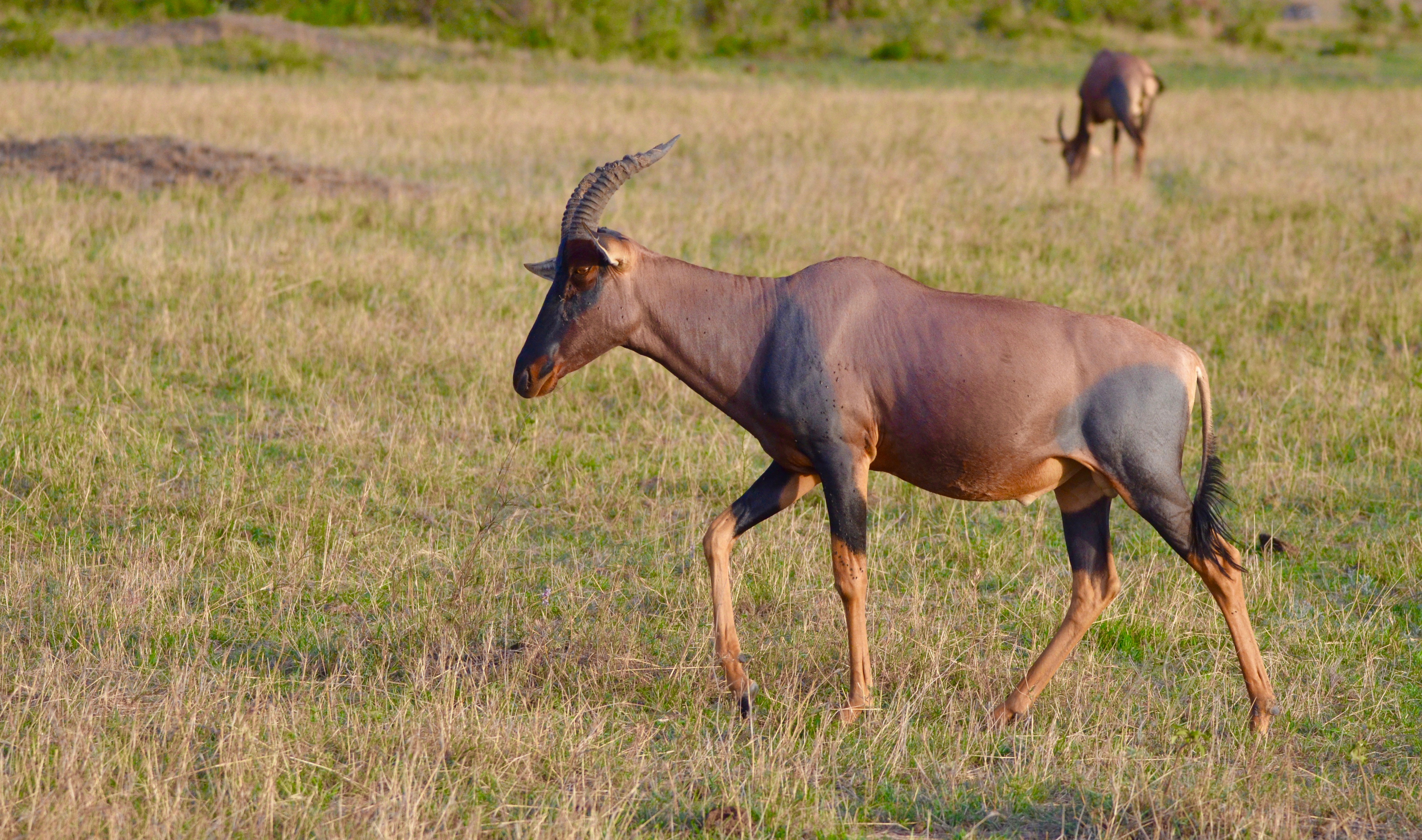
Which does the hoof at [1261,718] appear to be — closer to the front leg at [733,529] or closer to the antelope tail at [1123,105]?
the front leg at [733,529]

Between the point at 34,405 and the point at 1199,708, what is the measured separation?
6732 millimetres

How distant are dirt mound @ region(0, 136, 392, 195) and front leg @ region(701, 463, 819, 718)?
35.5 ft

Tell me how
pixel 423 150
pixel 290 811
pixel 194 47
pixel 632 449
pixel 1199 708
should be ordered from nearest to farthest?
pixel 290 811 → pixel 1199 708 → pixel 632 449 → pixel 423 150 → pixel 194 47

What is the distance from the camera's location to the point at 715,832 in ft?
13.7

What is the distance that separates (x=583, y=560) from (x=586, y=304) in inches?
74.3

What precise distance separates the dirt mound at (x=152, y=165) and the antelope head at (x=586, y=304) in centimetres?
1062

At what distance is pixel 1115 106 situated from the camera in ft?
63.2

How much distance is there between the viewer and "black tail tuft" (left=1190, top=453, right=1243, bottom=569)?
487 centimetres

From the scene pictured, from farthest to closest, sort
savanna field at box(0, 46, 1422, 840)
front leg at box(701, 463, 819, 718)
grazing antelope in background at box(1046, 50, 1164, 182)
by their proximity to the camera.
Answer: grazing antelope in background at box(1046, 50, 1164, 182)
front leg at box(701, 463, 819, 718)
savanna field at box(0, 46, 1422, 840)

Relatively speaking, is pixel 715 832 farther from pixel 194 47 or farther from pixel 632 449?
pixel 194 47

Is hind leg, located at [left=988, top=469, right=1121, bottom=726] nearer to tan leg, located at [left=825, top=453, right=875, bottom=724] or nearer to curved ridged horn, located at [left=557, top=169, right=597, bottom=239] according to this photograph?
tan leg, located at [left=825, top=453, right=875, bottom=724]

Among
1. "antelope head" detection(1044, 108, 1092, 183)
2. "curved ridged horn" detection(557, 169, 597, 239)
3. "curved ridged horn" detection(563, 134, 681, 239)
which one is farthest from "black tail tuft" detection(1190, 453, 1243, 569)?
"antelope head" detection(1044, 108, 1092, 183)

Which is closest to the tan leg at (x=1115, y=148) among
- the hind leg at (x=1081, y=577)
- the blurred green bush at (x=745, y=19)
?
the hind leg at (x=1081, y=577)

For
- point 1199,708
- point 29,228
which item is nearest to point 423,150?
point 29,228
